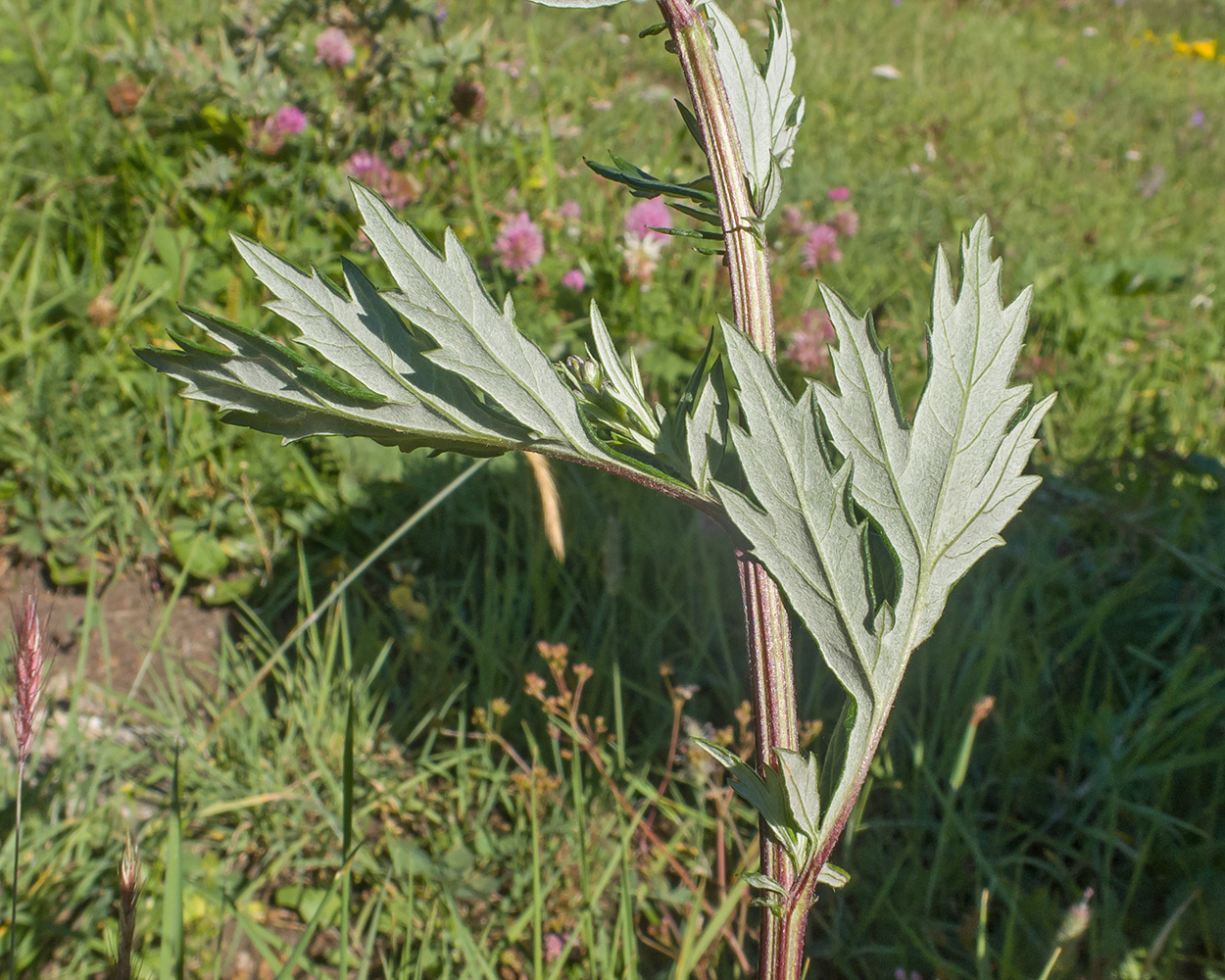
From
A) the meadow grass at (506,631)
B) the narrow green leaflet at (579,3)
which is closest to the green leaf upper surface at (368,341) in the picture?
the narrow green leaflet at (579,3)

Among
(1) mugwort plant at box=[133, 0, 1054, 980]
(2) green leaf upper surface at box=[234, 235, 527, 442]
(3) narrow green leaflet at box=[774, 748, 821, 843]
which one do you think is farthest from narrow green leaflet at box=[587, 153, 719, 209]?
(3) narrow green leaflet at box=[774, 748, 821, 843]

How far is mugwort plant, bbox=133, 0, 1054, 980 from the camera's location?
2.28 feet

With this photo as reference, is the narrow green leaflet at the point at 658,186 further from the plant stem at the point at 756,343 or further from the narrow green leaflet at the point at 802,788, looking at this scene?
the narrow green leaflet at the point at 802,788

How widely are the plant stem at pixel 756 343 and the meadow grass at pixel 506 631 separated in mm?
406

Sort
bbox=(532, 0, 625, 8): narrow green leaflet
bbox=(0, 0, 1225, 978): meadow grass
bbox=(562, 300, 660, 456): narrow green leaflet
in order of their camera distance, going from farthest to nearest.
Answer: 1. bbox=(0, 0, 1225, 978): meadow grass
2. bbox=(562, 300, 660, 456): narrow green leaflet
3. bbox=(532, 0, 625, 8): narrow green leaflet

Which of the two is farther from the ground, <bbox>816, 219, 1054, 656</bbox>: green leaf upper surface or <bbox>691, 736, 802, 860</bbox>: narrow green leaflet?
<bbox>816, 219, 1054, 656</bbox>: green leaf upper surface

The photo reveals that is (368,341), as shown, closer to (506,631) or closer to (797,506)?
(797,506)

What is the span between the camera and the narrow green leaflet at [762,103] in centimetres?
76

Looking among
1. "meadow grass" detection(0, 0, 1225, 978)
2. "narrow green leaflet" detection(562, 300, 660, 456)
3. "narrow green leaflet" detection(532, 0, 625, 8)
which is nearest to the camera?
"narrow green leaflet" detection(532, 0, 625, 8)

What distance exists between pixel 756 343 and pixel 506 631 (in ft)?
4.43

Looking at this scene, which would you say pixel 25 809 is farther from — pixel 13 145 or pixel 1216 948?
pixel 13 145

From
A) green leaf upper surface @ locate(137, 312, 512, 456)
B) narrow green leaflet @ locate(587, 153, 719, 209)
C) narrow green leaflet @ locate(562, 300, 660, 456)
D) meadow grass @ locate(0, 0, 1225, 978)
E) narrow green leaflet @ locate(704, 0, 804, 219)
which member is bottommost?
meadow grass @ locate(0, 0, 1225, 978)

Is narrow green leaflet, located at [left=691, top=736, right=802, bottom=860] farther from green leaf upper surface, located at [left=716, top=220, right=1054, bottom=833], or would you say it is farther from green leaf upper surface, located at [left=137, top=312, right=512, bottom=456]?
green leaf upper surface, located at [left=137, top=312, right=512, bottom=456]

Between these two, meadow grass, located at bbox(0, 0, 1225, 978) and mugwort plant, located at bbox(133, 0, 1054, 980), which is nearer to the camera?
mugwort plant, located at bbox(133, 0, 1054, 980)
